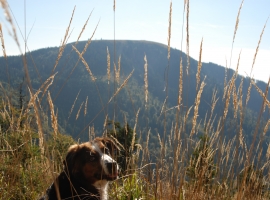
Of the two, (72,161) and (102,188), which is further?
(102,188)

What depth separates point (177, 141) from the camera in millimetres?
2396

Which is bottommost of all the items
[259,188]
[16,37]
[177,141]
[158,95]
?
[158,95]

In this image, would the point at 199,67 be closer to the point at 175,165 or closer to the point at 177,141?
the point at 177,141

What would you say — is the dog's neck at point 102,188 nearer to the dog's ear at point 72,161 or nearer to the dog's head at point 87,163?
the dog's head at point 87,163

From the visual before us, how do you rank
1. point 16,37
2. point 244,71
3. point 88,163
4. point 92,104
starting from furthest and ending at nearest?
point 92,104 < point 88,163 < point 244,71 < point 16,37

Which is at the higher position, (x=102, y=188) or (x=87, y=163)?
(x=87, y=163)

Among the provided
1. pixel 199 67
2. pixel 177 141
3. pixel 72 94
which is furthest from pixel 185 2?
pixel 72 94

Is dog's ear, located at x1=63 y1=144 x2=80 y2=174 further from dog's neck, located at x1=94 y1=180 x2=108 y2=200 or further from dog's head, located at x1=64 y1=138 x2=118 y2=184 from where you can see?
dog's neck, located at x1=94 y1=180 x2=108 y2=200

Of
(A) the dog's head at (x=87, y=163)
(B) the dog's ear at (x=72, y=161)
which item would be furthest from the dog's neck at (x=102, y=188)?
(B) the dog's ear at (x=72, y=161)

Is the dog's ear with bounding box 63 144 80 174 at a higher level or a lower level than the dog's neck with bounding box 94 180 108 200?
higher

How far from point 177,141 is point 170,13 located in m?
0.96

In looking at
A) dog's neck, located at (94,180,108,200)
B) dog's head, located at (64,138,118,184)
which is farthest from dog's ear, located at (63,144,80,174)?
dog's neck, located at (94,180,108,200)

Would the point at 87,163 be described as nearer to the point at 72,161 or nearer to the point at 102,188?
the point at 72,161

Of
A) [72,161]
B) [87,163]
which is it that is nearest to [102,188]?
[87,163]
